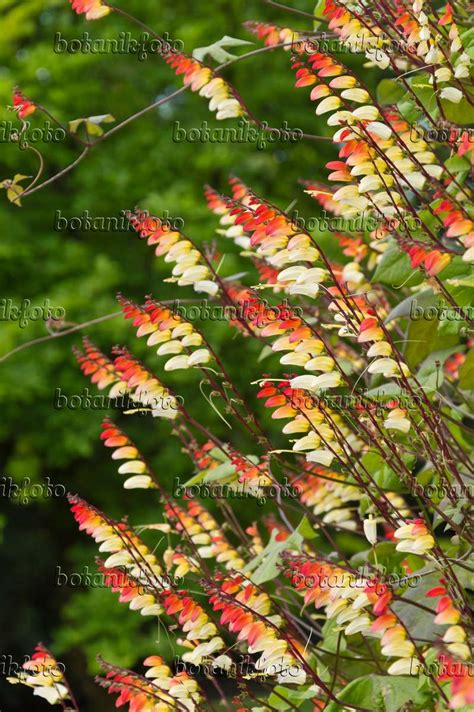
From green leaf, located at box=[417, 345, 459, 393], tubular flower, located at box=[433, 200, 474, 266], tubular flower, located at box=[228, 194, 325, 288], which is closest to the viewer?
tubular flower, located at box=[433, 200, 474, 266]

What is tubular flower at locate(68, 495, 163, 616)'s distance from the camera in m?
1.88

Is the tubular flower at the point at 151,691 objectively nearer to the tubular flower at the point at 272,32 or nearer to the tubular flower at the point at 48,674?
the tubular flower at the point at 48,674

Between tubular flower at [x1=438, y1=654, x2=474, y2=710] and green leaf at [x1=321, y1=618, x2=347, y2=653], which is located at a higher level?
tubular flower at [x1=438, y1=654, x2=474, y2=710]

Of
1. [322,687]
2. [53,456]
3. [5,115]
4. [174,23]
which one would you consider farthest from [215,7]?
[322,687]

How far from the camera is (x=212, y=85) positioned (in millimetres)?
2082

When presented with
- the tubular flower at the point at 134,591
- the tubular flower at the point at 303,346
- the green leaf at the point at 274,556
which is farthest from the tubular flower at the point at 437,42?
the tubular flower at the point at 134,591

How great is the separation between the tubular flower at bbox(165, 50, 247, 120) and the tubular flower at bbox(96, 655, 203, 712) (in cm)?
122

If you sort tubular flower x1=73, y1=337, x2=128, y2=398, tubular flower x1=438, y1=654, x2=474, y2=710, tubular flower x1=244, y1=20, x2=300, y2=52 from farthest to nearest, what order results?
tubular flower x1=244, y1=20, x2=300, y2=52
tubular flower x1=73, y1=337, x2=128, y2=398
tubular flower x1=438, y1=654, x2=474, y2=710

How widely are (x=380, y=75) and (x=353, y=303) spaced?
29.7 feet

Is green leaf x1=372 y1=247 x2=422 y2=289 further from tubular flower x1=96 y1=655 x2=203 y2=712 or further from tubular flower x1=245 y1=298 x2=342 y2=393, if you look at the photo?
tubular flower x1=96 y1=655 x2=203 y2=712

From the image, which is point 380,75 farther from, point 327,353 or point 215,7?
point 327,353

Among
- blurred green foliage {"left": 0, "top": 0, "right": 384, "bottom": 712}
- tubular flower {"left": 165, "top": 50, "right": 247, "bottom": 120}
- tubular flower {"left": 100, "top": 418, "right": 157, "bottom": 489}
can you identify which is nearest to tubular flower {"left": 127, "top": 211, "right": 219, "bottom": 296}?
tubular flower {"left": 165, "top": 50, "right": 247, "bottom": 120}

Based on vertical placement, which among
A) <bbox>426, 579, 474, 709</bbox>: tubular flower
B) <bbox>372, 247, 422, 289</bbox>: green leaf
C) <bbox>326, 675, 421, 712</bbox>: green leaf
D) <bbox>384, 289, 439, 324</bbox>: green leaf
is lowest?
<bbox>326, 675, 421, 712</bbox>: green leaf

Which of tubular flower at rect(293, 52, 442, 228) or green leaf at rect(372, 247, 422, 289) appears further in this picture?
green leaf at rect(372, 247, 422, 289)
